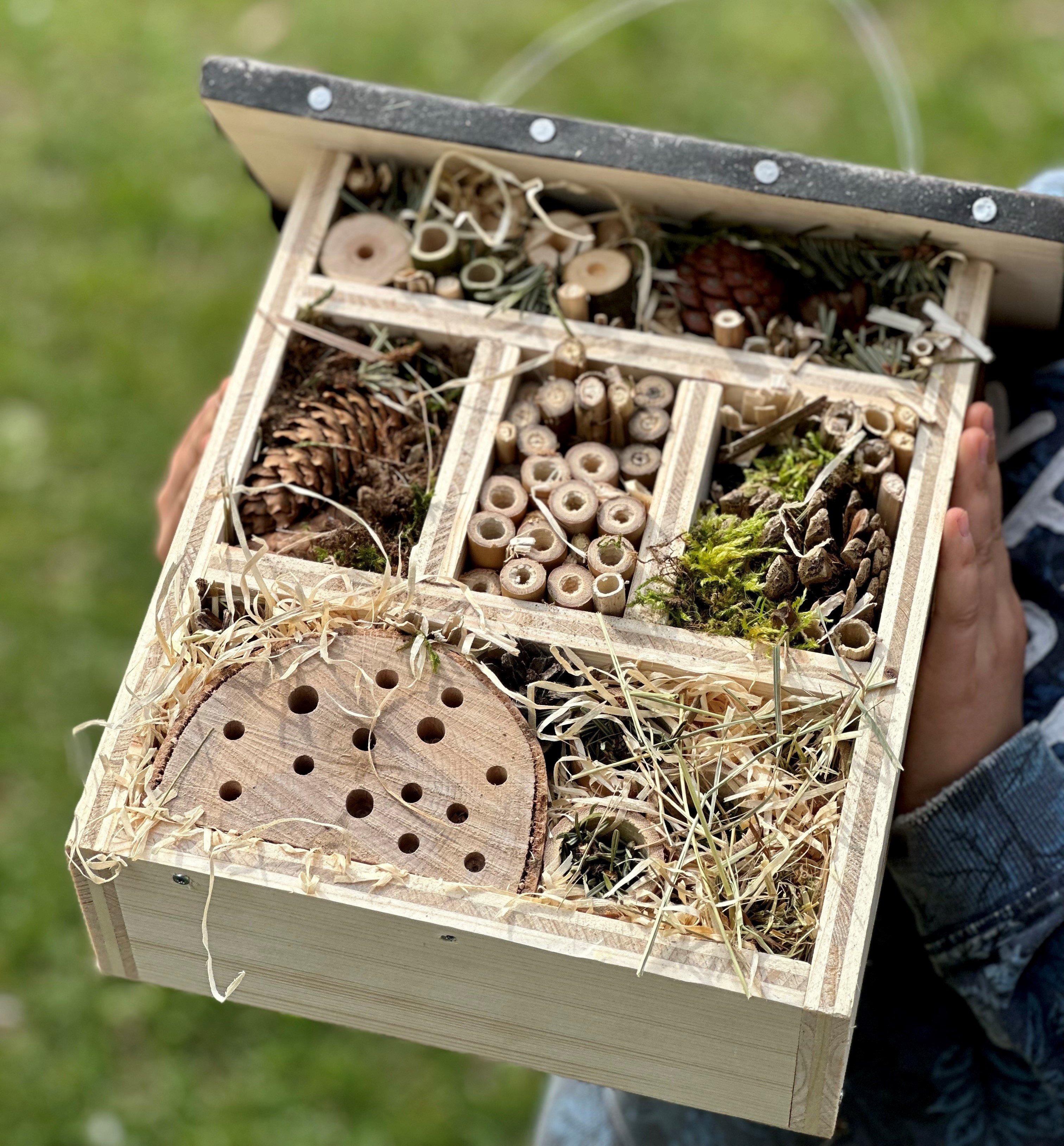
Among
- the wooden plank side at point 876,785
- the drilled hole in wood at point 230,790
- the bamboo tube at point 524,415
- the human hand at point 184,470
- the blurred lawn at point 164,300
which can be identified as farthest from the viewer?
the blurred lawn at point 164,300

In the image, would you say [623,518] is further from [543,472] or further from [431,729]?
[431,729]

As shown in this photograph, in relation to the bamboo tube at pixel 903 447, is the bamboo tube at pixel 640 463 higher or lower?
lower

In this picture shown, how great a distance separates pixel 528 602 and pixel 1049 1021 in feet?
2.36

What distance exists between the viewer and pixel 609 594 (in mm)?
1416

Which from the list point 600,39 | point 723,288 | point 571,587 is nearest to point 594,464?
point 571,587

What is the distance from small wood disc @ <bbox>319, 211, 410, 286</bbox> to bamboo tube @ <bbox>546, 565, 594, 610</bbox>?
1.43 feet

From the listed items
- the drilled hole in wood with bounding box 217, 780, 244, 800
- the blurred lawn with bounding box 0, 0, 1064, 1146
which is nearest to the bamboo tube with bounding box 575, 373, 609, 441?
the drilled hole in wood with bounding box 217, 780, 244, 800

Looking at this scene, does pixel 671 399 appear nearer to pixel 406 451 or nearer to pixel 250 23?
pixel 406 451

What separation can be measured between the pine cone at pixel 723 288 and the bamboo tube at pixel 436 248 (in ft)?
0.88

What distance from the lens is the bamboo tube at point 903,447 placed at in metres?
1.50

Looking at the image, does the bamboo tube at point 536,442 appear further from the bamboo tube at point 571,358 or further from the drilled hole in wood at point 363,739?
the drilled hole in wood at point 363,739

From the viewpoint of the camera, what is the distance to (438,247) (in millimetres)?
1680

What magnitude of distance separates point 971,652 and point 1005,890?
26 centimetres

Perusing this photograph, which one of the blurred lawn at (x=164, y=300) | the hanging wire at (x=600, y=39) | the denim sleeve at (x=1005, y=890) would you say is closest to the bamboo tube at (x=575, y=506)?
the denim sleeve at (x=1005, y=890)
